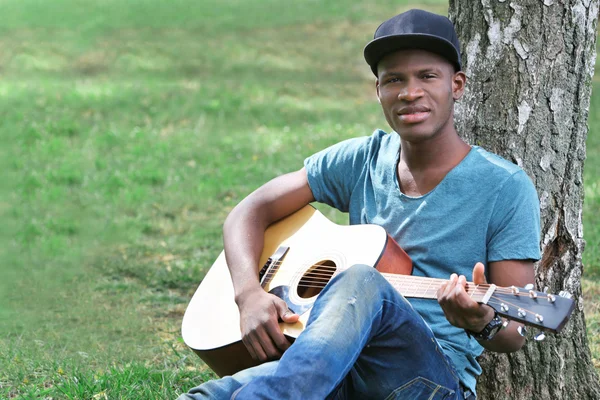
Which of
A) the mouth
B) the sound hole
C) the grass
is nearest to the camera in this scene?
the mouth

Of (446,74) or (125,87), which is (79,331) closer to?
(446,74)

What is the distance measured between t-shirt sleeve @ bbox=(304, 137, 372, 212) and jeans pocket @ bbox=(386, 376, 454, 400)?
930mm

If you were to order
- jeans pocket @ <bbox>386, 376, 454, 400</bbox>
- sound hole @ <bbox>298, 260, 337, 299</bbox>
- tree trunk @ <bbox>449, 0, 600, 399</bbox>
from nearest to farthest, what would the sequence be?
jeans pocket @ <bbox>386, 376, 454, 400</bbox>, sound hole @ <bbox>298, 260, 337, 299</bbox>, tree trunk @ <bbox>449, 0, 600, 399</bbox>

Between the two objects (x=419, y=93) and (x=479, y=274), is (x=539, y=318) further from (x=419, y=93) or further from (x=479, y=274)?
(x=419, y=93)

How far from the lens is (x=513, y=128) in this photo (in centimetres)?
333

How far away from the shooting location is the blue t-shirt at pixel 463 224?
9.37 ft

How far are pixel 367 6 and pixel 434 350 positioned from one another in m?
13.1

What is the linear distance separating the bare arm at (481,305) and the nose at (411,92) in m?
0.65

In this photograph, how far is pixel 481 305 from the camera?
248cm

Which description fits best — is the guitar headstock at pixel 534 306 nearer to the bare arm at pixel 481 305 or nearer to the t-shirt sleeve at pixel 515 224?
the bare arm at pixel 481 305

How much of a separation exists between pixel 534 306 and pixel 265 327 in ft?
3.26

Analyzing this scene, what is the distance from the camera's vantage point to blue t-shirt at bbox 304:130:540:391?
286cm

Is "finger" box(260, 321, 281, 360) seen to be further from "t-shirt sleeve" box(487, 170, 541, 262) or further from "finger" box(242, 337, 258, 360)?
"t-shirt sleeve" box(487, 170, 541, 262)

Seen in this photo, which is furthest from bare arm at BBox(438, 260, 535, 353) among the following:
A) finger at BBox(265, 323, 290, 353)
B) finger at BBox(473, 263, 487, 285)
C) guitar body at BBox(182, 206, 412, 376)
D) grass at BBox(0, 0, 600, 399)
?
grass at BBox(0, 0, 600, 399)
